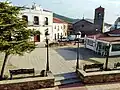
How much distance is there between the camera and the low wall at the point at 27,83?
10102 millimetres

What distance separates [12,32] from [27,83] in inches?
138

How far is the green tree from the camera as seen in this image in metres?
10.5

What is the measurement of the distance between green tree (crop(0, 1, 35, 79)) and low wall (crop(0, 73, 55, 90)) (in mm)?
1839

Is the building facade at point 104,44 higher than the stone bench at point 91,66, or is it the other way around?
the building facade at point 104,44

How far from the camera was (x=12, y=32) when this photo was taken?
36.0 feet

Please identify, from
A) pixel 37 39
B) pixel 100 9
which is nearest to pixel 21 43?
pixel 37 39

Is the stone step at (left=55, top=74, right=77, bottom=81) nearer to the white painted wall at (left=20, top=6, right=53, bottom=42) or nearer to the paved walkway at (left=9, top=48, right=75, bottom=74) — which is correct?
the paved walkway at (left=9, top=48, right=75, bottom=74)

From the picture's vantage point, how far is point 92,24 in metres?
45.3

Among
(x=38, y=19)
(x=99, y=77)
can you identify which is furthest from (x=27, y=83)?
(x=38, y=19)

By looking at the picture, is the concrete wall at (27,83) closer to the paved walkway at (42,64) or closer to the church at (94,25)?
the paved walkway at (42,64)

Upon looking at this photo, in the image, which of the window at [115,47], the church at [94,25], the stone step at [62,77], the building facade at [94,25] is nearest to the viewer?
the stone step at [62,77]

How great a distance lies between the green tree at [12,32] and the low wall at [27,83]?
1839 mm

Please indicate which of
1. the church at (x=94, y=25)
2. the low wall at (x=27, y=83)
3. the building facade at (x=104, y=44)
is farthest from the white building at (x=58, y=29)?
the low wall at (x=27, y=83)

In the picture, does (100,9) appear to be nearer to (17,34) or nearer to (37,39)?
(37,39)
